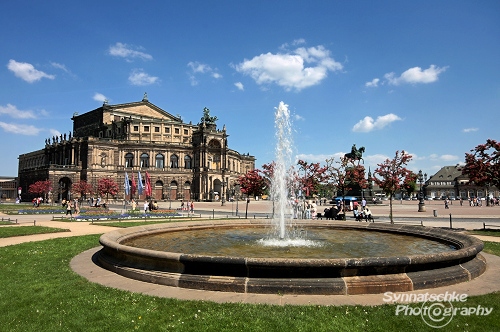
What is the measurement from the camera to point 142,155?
84875mm

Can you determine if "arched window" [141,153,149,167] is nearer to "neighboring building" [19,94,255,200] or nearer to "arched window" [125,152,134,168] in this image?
"neighboring building" [19,94,255,200]

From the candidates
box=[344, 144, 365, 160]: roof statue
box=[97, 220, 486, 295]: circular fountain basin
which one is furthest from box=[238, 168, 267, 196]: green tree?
box=[344, 144, 365, 160]: roof statue

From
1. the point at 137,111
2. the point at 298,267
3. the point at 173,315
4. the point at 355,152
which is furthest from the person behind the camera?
the point at 137,111

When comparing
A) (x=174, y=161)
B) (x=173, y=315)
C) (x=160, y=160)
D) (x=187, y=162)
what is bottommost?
(x=173, y=315)

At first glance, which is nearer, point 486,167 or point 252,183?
point 486,167

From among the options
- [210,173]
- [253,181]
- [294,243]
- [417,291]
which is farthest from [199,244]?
[210,173]

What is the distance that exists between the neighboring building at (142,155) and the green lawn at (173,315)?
75523 millimetres

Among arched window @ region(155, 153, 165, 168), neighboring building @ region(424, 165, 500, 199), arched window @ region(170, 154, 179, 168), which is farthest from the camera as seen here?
neighboring building @ region(424, 165, 500, 199)

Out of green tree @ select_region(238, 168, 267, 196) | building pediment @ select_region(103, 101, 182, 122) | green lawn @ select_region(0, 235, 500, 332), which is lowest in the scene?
green lawn @ select_region(0, 235, 500, 332)

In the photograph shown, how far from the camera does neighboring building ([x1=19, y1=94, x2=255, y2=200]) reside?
7912 cm

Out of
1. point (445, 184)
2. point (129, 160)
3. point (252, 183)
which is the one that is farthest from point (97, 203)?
point (445, 184)

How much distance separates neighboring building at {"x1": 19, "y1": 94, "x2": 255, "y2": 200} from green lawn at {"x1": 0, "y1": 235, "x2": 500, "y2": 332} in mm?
75523

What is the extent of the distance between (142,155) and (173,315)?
8332 cm

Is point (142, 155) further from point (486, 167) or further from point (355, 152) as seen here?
point (486, 167)
